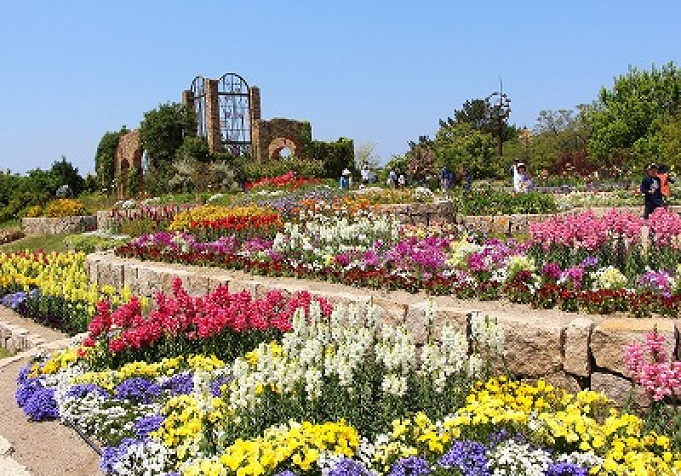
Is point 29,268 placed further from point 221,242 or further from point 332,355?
point 332,355

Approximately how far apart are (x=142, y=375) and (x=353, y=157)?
2932 centimetres

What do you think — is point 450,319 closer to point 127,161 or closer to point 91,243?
point 91,243

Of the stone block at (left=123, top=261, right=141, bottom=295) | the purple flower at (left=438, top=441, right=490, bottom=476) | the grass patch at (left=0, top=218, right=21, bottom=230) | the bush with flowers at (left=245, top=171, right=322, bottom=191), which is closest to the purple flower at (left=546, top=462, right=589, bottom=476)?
the purple flower at (left=438, top=441, right=490, bottom=476)

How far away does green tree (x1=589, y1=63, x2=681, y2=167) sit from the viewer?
38297mm

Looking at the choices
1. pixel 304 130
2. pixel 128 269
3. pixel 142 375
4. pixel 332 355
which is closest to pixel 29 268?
pixel 128 269

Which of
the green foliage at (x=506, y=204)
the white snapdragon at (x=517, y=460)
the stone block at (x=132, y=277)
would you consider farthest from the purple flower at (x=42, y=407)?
the green foliage at (x=506, y=204)

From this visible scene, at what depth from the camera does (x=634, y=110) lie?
1529 inches

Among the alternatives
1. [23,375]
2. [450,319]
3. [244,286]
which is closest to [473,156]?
[244,286]

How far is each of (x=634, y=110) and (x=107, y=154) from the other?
29982 mm

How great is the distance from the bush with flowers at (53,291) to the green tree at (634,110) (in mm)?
29756

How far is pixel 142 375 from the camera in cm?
558

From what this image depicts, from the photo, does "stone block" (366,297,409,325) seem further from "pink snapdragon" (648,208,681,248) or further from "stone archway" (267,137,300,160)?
"stone archway" (267,137,300,160)

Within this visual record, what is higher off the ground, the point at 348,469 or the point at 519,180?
the point at 519,180

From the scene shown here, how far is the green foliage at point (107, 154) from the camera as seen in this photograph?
37594mm
